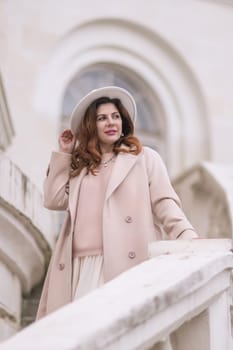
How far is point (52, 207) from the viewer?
3.61m

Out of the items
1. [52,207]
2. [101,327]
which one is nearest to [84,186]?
[52,207]

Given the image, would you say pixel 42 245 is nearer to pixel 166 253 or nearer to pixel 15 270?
pixel 15 270

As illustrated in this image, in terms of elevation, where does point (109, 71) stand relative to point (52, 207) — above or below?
above

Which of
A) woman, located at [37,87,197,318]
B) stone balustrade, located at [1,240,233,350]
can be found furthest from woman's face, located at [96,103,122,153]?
stone balustrade, located at [1,240,233,350]

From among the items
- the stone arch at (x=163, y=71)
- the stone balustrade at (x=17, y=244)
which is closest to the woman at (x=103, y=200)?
the stone balustrade at (x=17, y=244)

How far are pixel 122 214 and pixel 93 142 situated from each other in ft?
1.33

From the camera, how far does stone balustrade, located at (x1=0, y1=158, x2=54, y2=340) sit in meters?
4.34

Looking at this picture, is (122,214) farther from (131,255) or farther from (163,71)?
(163,71)

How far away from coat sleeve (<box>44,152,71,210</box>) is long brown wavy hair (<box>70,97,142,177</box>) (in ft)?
0.14

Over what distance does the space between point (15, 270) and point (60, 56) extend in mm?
5178

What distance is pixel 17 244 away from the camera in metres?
4.48

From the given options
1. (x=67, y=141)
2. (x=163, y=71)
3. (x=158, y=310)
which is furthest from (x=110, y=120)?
(x=163, y=71)

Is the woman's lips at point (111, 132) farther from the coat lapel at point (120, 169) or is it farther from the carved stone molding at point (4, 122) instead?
the carved stone molding at point (4, 122)

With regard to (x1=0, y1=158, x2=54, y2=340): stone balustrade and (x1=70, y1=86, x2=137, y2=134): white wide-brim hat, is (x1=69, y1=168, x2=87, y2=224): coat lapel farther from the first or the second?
(x1=0, y1=158, x2=54, y2=340): stone balustrade
